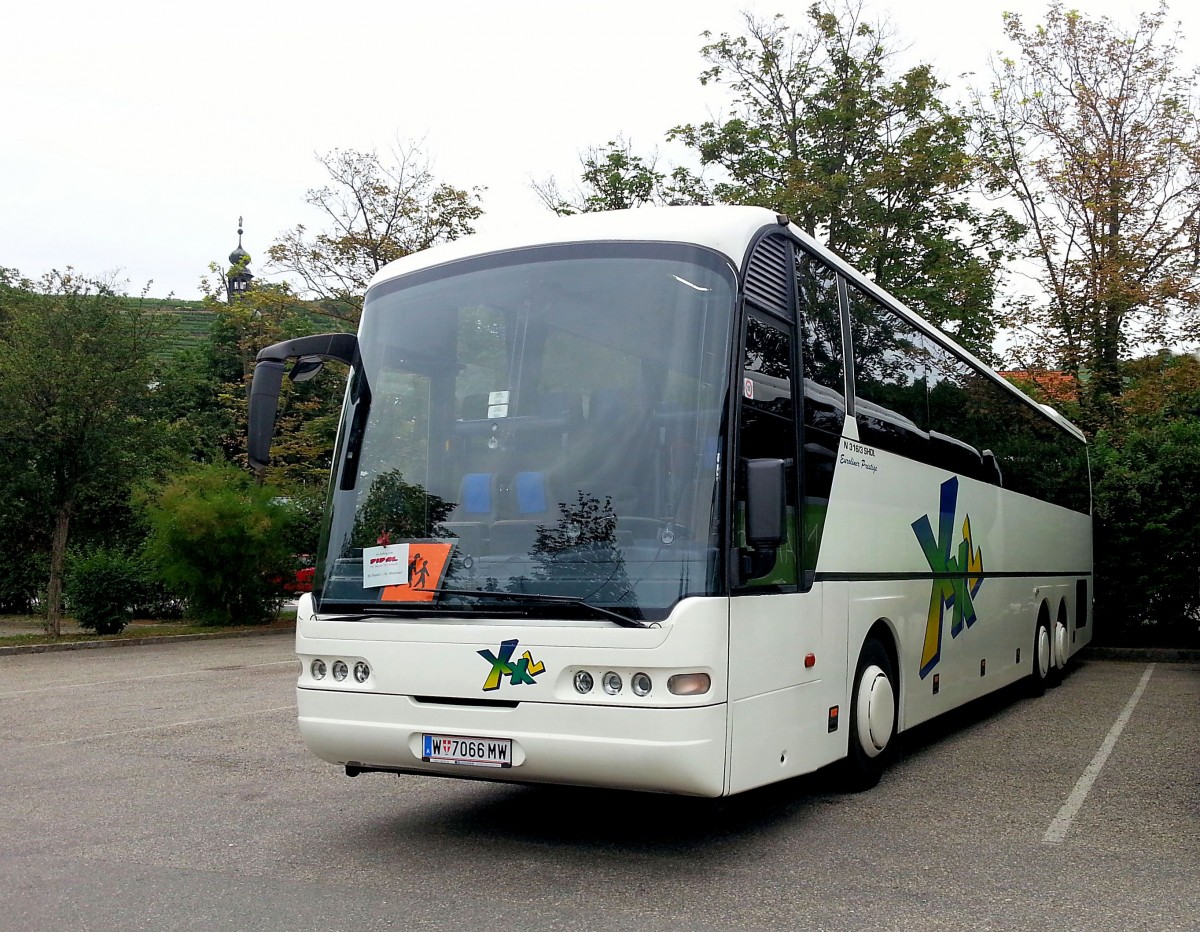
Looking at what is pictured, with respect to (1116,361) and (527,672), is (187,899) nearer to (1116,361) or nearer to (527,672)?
(527,672)

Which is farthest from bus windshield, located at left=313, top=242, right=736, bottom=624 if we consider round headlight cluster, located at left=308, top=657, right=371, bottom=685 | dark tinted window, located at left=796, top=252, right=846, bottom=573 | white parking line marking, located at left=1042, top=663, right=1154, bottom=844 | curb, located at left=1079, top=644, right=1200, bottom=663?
curb, located at left=1079, top=644, right=1200, bottom=663

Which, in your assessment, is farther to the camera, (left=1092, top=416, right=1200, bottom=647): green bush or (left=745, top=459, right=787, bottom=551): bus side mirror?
(left=1092, top=416, right=1200, bottom=647): green bush

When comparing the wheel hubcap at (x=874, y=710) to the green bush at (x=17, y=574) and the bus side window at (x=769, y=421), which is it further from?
the green bush at (x=17, y=574)

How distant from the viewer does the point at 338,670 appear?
6.41m

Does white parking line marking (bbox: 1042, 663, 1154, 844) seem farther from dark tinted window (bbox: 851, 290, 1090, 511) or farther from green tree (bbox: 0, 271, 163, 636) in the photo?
green tree (bbox: 0, 271, 163, 636)

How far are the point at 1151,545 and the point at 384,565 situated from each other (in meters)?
17.0

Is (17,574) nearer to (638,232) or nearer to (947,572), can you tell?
(947,572)

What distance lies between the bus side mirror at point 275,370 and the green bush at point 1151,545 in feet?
53.2

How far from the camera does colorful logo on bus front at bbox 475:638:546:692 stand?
5848 mm

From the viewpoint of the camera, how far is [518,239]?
22.4 ft

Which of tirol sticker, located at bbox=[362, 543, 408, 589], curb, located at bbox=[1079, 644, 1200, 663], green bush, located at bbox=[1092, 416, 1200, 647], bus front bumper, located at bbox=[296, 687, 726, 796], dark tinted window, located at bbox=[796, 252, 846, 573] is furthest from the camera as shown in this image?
green bush, located at bbox=[1092, 416, 1200, 647]

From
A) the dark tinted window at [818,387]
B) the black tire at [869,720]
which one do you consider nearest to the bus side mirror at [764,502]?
the dark tinted window at [818,387]

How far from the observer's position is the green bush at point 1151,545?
20.0 m

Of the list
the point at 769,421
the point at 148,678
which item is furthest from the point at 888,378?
the point at 148,678
